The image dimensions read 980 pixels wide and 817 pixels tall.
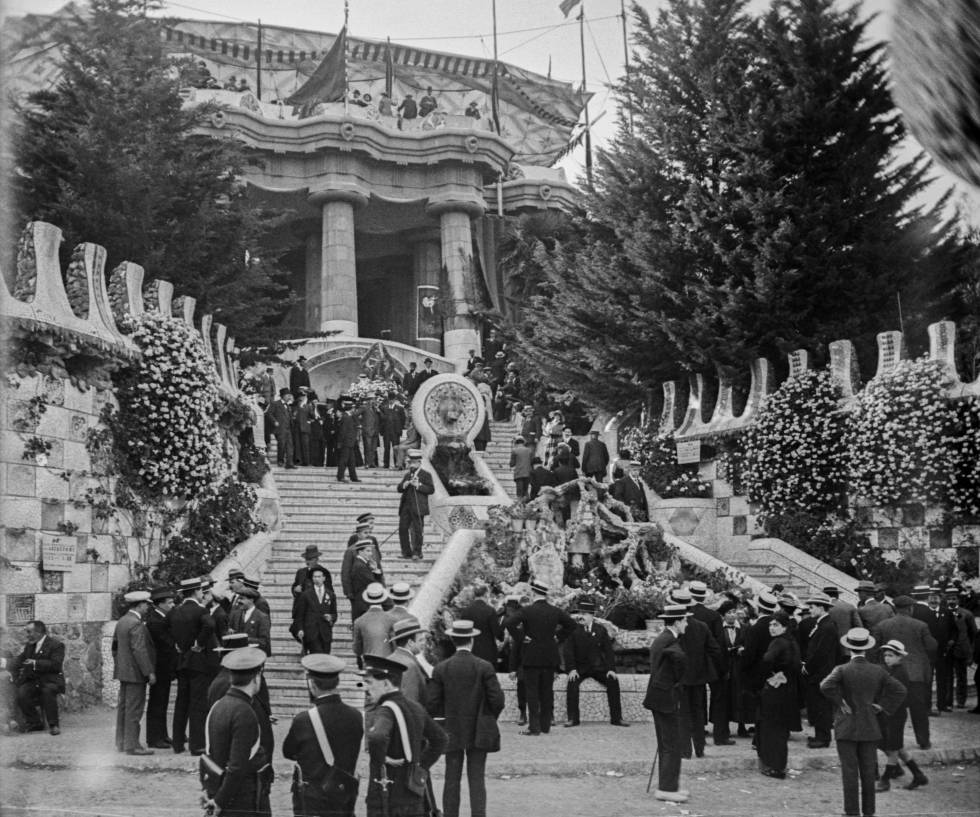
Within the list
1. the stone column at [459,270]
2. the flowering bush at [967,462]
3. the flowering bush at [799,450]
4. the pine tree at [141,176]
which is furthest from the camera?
the stone column at [459,270]

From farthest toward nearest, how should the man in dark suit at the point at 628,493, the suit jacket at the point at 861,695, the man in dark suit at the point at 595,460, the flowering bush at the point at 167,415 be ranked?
the man in dark suit at the point at 595,460 → the man in dark suit at the point at 628,493 → the flowering bush at the point at 167,415 → the suit jacket at the point at 861,695

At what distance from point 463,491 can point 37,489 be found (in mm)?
9711

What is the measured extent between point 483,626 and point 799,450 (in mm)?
9858

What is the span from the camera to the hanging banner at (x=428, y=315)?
42062 mm

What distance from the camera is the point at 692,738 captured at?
40.2 feet

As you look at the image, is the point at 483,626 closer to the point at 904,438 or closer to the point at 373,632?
the point at 373,632

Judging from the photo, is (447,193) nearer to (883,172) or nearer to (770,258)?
(770,258)

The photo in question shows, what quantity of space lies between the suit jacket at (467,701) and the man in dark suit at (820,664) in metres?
4.79

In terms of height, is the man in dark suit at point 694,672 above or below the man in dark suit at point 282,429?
below

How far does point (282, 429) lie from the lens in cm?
2419

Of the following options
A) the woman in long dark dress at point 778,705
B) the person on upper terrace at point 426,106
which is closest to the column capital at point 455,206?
the person on upper terrace at point 426,106

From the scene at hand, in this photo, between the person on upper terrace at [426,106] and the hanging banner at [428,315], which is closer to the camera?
the hanging banner at [428,315]

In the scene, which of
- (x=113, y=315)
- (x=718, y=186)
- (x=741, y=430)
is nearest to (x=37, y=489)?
(x=113, y=315)

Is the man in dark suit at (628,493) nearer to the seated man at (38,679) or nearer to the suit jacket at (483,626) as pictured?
the suit jacket at (483,626)
